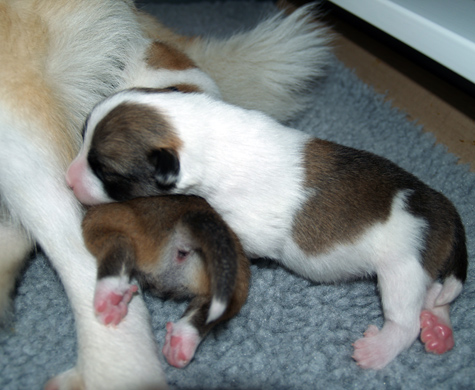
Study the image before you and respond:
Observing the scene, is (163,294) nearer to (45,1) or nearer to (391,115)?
(45,1)

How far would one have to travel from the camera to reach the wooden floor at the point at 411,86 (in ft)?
7.17

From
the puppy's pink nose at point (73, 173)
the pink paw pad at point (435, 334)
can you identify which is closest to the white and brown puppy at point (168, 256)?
the puppy's pink nose at point (73, 173)

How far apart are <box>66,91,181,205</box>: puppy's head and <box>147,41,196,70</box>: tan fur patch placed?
50 centimetres

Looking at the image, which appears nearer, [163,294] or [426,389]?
[426,389]

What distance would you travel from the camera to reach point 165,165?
4.72 feet

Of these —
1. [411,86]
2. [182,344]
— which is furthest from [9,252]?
[411,86]

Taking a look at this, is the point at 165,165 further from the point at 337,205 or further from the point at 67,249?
the point at 337,205

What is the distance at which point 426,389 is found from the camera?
4.74 feet

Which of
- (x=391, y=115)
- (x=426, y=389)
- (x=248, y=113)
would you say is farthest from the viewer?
(x=391, y=115)

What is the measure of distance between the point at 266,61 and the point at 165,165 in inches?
42.5

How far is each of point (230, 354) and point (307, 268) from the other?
1.14 ft

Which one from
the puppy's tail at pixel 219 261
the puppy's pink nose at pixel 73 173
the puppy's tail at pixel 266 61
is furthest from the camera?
the puppy's tail at pixel 266 61

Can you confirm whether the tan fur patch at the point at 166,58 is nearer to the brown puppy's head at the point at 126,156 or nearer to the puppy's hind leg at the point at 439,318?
the brown puppy's head at the point at 126,156

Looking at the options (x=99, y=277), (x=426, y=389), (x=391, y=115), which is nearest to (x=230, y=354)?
(x=99, y=277)
